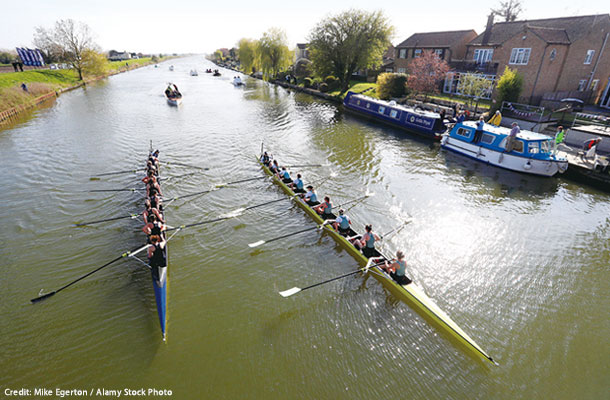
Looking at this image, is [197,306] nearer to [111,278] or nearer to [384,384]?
[111,278]

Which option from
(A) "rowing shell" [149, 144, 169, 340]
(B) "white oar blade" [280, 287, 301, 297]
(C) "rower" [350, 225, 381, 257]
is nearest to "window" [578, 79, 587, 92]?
(C) "rower" [350, 225, 381, 257]

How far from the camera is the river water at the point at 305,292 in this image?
867cm

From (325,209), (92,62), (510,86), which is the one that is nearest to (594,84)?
(510,86)

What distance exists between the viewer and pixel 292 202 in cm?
1806

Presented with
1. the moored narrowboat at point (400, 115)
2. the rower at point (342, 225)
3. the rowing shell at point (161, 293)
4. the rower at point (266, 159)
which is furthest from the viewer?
the moored narrowboat at point (400, 115)

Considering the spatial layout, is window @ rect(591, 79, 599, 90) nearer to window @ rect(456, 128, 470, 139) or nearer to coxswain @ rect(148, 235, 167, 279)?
window @ rect(456, 128, 470, 139)

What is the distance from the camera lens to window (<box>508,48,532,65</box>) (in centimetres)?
3731

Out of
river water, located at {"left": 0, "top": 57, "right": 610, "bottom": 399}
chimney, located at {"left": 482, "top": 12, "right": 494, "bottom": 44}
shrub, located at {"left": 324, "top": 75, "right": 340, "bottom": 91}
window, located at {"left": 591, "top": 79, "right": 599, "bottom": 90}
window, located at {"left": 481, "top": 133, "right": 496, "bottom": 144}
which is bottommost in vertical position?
river water, located at {"left": 0, "top": 57, "right": 610, "bottom": 399}

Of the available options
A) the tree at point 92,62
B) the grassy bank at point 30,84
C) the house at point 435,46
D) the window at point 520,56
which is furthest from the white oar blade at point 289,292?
the tree at point 92,62

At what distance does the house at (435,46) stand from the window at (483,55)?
144 inches

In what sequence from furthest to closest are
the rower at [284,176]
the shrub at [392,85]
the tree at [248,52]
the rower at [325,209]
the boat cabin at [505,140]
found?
the tree at [248,52] → the shrub at [392,85] → the boat cabin at [505,140] → the rower at [284,176] → the rower at [325,209]

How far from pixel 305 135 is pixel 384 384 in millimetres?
27640

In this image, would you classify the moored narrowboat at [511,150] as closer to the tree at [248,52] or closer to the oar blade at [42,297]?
the oar blade at [42,297]

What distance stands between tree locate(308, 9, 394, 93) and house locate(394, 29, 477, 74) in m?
8.27
